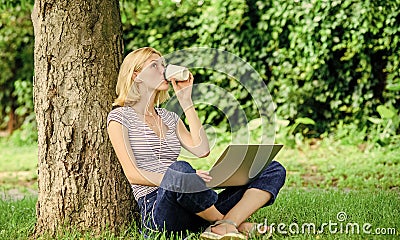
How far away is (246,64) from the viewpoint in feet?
24.9

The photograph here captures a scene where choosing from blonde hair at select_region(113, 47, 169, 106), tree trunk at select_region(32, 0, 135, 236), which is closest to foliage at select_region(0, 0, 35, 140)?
tree trunk at select_region(32, 0, 135, 236)

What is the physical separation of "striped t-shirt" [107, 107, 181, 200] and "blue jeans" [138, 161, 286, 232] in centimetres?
12

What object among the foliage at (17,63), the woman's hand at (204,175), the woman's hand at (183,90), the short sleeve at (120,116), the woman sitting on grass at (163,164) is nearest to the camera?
the woman's hand at (204,175)

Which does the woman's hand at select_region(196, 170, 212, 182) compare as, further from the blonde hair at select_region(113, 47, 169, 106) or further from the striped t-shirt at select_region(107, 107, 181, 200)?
the blonde hair at select_region(113, 47, 169, 106)

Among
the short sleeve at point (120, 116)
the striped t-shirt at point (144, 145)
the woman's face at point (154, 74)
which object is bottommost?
the striped t-shirt at point (144, 145)

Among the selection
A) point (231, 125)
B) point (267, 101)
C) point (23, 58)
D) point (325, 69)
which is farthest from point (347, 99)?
point (23, 58)

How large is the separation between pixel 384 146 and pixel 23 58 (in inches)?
195

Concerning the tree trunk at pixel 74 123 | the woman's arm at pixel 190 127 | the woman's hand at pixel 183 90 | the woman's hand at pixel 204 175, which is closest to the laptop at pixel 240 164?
the woman's hand at pixel 204 175

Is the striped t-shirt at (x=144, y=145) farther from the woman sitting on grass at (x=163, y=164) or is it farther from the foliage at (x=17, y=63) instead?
the foliage at (x=17, y=63)

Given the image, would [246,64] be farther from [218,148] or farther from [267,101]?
[218,148]

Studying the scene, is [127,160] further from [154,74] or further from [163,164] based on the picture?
[154,74]

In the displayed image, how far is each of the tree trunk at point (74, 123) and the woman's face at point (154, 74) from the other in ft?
0.95

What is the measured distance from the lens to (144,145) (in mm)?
3268

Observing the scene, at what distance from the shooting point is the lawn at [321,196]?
3.41 metres
